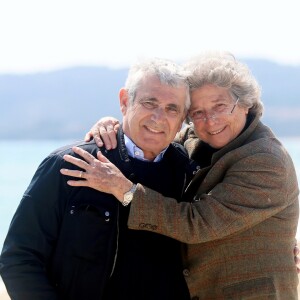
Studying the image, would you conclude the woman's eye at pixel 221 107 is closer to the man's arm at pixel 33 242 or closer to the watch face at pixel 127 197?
the watch face at pixel 127 197

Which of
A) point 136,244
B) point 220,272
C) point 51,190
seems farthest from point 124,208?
point 220,272

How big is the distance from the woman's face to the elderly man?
0.08m

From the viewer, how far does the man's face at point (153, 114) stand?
2738 millimetres

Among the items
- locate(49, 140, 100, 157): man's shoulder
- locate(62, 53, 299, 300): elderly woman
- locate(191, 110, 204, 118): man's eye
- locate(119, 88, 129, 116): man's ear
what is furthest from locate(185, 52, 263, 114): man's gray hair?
locate(49, 140, 100, 157): man's shoulder

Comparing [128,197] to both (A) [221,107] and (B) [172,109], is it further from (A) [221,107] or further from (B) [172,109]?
(A) [221,107]

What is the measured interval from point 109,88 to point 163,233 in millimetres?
87871

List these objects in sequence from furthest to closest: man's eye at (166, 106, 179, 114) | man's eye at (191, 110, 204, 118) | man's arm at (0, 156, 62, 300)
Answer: man's eye at (191, 110, 204, 118), man's eye at (166, 106, 179, 114), man's arm at (0, 156, 62, 300)

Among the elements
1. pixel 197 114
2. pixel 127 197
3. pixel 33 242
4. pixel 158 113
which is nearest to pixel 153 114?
pixel 158 113

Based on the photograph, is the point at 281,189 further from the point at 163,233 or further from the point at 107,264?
the point at 107,264

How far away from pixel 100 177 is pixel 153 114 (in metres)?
0.37

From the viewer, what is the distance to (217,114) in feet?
9.44

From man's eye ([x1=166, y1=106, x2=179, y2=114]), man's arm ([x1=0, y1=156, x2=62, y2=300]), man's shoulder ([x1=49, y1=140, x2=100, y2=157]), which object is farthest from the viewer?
man's eye ([x1=166, y1=106, x2=179, y2=114])

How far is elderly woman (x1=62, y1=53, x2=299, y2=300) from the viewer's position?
8.59 ft

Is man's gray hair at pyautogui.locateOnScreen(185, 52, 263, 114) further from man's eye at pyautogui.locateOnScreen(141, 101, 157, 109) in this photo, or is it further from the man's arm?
the man's arm
